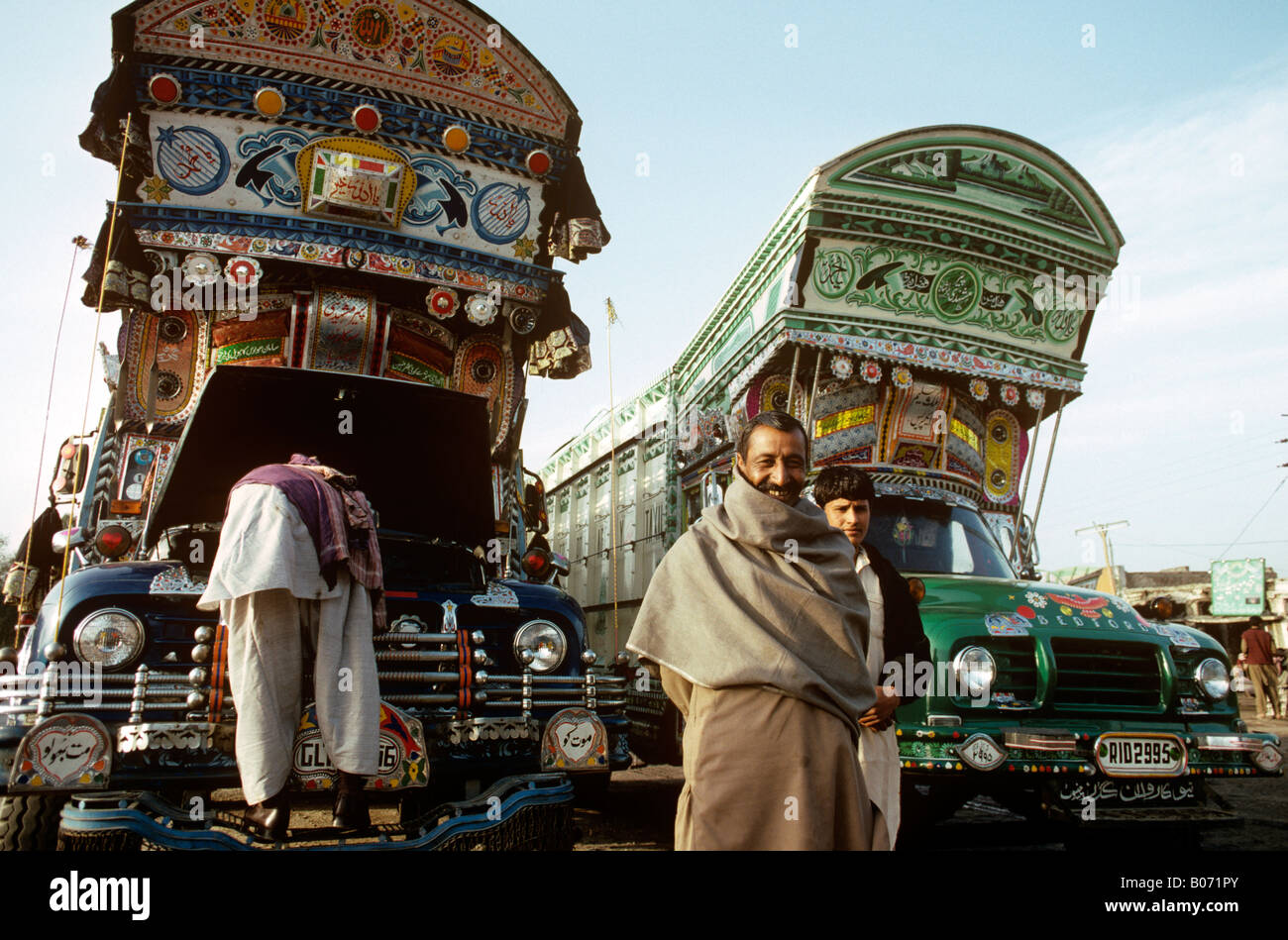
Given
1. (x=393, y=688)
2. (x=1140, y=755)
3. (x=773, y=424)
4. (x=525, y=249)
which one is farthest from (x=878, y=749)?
(x=525, y=249)

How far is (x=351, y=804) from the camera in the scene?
9.46ft

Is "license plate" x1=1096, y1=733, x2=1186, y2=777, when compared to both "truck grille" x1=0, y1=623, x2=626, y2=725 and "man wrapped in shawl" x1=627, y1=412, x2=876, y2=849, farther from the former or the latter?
"man wrapped in shawl" x1=627, y1=412, x2=876, y2=849

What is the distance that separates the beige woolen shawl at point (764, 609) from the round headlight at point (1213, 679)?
12.0 feet

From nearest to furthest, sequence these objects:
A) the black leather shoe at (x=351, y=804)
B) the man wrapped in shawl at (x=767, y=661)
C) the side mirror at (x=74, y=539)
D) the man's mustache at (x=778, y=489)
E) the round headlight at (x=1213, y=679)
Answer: the man wrapped in shawl at (x=767, y=661) < the man's mustache at (x=778, y=489) < the black leather shoe at (x=351, y=804) < the side mirror at (x=74, y=539) < the round headlight at (x=1213, y=679)

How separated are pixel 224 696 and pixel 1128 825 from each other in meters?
4.05

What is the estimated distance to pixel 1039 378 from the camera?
8.69 metres

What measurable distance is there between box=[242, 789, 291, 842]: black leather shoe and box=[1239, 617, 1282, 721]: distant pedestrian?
1506 centimetres

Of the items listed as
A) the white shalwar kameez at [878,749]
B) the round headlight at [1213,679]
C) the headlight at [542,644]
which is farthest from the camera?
the round headlight at [1213,679]

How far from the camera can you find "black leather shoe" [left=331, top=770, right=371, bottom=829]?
9.36 feet

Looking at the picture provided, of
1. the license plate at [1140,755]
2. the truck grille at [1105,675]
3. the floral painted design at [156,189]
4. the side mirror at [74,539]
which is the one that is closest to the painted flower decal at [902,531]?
the truck grille at [1105,675]

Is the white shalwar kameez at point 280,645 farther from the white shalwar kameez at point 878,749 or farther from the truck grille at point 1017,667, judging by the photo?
the truck grille at point 1017,667

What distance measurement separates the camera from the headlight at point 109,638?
124 inches
